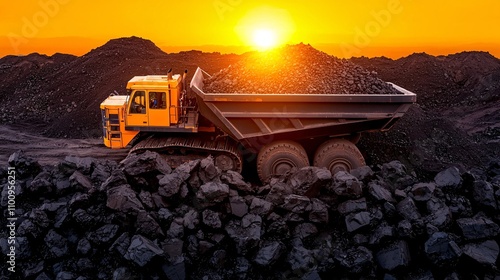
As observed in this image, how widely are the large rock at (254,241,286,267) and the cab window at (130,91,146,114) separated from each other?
4.98 meters

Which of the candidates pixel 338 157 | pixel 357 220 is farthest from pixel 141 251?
pixel 338 157

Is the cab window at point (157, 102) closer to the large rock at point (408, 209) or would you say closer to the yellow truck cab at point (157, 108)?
the yellow truck cab at point (157, 108)

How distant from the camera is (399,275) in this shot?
6.52m

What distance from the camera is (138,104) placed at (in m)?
10.1

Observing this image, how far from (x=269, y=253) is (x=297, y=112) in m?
3.79

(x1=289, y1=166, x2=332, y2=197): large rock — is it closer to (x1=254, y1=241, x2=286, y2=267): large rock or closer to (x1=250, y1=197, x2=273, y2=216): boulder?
(x1=250, y1=197, x2=273, y2=216): boulder

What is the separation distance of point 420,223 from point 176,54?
20708 mm

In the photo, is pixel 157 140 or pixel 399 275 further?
pixel 157 140

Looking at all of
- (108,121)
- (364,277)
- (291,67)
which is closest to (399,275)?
(364,277)

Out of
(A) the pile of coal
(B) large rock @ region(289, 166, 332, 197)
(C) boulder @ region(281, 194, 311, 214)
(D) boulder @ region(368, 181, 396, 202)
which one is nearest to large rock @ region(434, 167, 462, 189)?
(A) the pile of coal

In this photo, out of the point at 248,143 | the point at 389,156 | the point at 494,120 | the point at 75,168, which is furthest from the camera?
the point at 494,120

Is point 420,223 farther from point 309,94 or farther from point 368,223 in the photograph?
point 309,94

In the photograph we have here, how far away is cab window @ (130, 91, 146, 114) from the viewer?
10016mm

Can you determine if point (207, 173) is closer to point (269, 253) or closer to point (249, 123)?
point (269, 253)
